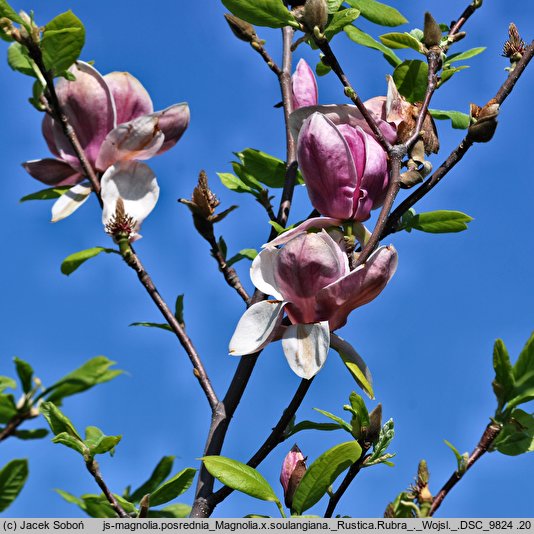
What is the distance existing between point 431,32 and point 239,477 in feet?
2.62

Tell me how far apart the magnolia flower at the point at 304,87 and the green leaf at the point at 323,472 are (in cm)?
68

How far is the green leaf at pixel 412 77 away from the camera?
1.37 m

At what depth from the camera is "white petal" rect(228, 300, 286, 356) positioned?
1135 millimetres

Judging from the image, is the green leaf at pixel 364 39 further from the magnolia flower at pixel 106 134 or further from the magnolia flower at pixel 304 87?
the magnolia flower at pixel 106 134

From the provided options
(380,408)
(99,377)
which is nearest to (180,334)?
(380,408)

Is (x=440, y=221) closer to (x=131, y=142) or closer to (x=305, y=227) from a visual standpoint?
(x=305, y=227)

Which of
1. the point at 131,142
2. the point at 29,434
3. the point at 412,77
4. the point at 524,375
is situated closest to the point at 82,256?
the point at 131,142

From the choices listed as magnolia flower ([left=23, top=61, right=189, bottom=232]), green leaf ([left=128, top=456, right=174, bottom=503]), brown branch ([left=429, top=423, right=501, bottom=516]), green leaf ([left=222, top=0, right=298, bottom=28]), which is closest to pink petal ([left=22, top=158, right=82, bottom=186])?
magnolia flower ([left=23, top=61, right=189, bottom=232])

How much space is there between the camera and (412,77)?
1.38 metres

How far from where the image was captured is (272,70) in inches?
Result: 63.9

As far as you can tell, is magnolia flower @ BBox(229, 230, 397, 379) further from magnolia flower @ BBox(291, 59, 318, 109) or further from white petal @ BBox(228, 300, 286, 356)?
magnolia flower @ BBox(291, 59, 318, 109)

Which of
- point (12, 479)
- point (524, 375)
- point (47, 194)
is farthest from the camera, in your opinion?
point (47, 194)
